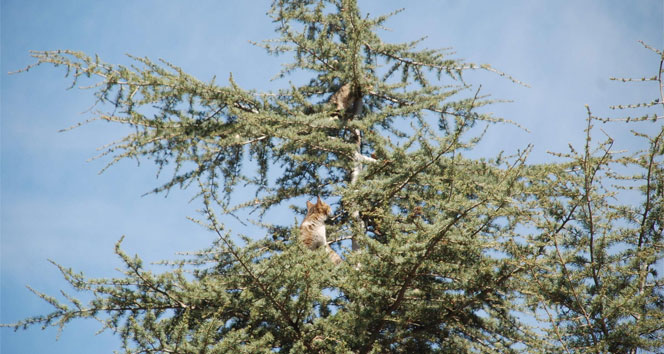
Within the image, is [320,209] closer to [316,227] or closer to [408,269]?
[316,227]

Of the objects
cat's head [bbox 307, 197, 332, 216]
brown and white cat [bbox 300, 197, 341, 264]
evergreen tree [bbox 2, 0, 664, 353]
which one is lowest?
evergreen tree [bbox 2, 0, 664, 353]

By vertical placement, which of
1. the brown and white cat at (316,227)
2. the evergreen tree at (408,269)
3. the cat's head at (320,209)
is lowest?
the evergreen tree at (408,269)

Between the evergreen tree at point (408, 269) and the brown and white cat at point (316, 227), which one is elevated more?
the brown and white cat at point (316, 227)

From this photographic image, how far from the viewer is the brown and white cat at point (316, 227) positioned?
608 cm

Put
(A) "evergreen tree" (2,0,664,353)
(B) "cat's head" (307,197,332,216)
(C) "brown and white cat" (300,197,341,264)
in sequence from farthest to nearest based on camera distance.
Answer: (B) "cat's head" (307,197,332,216), (C) "brown and white cat" (300,197,341,264), (A) "evergreen tree" (2,0,664,353)

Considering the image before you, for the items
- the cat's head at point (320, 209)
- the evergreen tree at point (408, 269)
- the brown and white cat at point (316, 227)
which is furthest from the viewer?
the cat's head at point (320, 209)

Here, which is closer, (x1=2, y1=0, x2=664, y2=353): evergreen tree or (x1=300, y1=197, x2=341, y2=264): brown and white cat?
(x1=2, y1=0, x2=664, y2=353): evergreen tree

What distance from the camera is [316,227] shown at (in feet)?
20.3

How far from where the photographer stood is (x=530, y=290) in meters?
3.97

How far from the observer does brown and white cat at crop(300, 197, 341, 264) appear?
6.08 meters

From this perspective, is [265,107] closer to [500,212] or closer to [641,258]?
[500,212]

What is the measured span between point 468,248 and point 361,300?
958 mm

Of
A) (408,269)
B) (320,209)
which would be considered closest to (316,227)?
(320,209)

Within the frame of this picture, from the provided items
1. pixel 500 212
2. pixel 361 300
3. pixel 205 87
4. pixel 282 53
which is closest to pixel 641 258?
pixel 500 212
